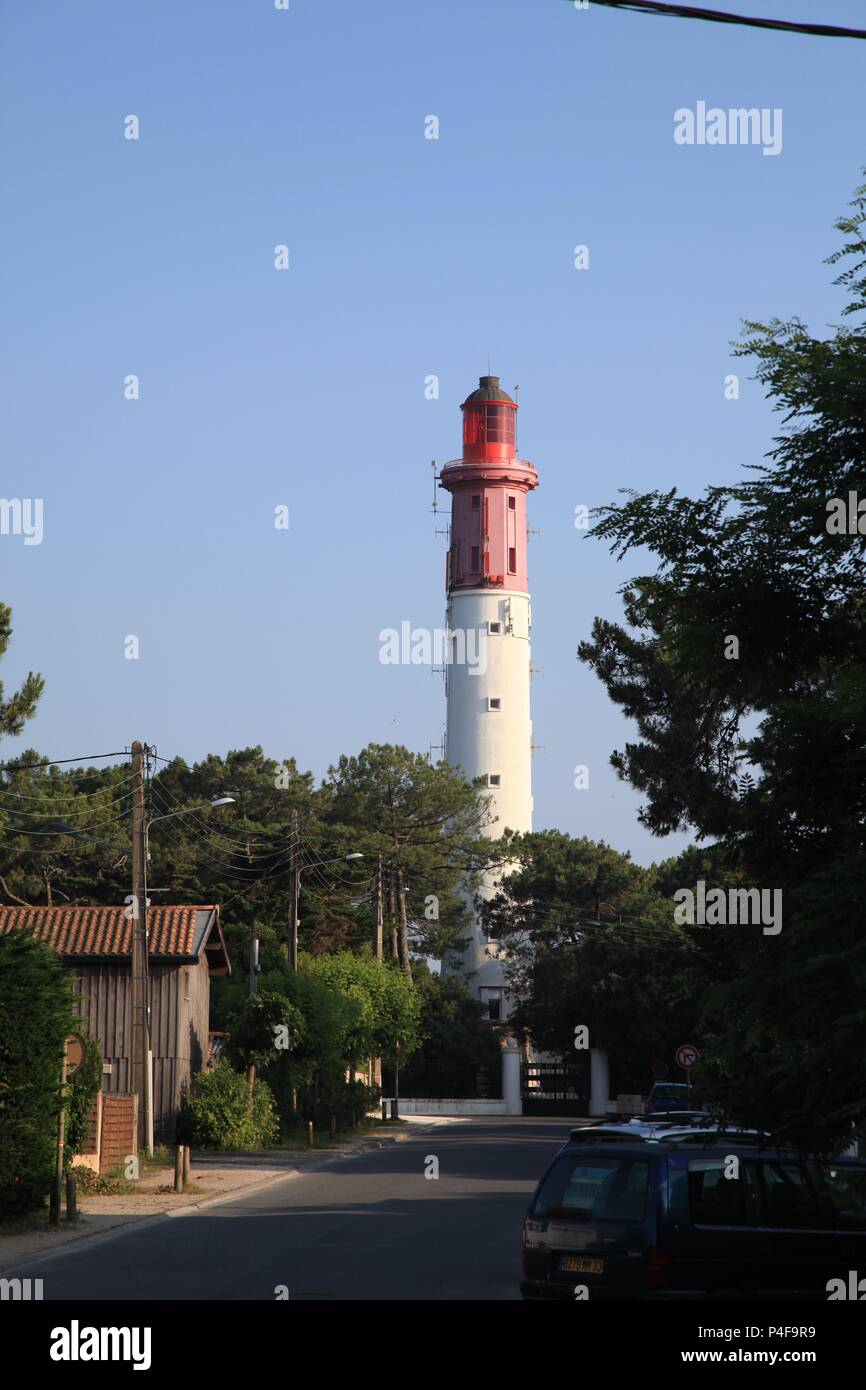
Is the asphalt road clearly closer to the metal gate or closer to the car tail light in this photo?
the car tail light

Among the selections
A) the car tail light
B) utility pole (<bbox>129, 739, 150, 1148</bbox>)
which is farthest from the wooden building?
the car tail light

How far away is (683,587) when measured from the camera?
11.5 meters

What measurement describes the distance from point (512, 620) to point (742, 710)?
6575cm

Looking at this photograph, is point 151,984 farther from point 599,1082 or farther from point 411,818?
point 411,818

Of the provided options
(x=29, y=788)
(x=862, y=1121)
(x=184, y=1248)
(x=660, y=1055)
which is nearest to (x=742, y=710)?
(x=862, y=1121)

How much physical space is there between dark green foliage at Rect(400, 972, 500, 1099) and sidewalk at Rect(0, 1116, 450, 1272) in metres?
31.7

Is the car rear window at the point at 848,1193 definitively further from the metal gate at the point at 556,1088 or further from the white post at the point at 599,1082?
the metal gate at the point at 556,1088

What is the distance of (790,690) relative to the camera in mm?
11688

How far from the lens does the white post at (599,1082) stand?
70938 mm

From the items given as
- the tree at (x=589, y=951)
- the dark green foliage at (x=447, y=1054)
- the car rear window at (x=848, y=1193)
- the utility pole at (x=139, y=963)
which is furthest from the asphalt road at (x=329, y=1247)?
the dark green foliage at (x=447, y=1054)

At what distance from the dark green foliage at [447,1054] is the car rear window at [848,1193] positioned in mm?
64423

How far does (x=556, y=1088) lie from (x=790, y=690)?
6577cm

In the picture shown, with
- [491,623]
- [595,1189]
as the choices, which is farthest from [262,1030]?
[491,623]
